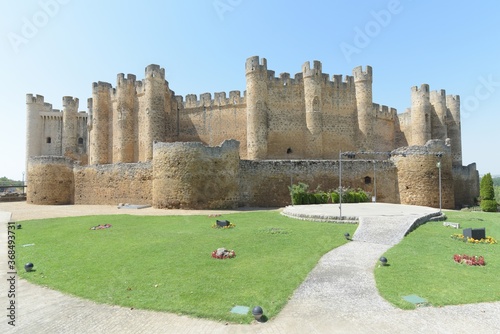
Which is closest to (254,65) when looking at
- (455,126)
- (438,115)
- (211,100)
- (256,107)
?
(256,107)

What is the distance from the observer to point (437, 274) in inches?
314

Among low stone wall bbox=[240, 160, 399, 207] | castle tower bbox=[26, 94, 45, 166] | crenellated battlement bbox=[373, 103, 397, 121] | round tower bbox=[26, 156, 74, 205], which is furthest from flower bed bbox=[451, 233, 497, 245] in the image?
castle tower bbox=[26, 94, 45, 166]

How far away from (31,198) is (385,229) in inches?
1306

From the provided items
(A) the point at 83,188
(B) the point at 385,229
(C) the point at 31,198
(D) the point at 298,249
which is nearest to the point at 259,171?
(B) the point at 385,229

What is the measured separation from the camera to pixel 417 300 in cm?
641

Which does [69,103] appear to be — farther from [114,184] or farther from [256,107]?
[256,107]

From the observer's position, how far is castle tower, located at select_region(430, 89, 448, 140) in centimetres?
3866

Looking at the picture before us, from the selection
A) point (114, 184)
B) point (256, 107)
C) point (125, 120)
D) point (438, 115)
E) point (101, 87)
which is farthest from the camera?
point (438, 115)

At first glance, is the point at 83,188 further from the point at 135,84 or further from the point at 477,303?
the point at 477,303

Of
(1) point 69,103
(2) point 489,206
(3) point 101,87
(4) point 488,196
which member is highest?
(1) point 69,103

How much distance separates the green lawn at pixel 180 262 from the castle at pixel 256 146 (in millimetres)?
9109

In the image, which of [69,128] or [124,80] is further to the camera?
[69,128]

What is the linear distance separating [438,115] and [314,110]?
16971 mm

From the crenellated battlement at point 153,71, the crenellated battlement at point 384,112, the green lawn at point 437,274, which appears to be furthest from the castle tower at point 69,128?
the green lawn at point 437,274
